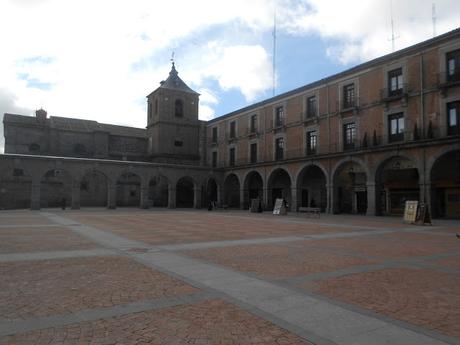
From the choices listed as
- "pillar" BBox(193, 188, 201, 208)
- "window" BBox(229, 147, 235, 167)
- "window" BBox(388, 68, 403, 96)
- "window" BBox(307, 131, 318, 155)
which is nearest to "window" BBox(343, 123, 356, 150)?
"window" BBox(307, 131, 318, 155)

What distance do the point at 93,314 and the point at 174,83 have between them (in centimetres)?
4768

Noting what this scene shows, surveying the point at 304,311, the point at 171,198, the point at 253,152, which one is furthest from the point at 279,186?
the point at 304,311

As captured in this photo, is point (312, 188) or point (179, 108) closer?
point (312, 188)

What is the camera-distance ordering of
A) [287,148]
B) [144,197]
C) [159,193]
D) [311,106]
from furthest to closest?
[159,193] < [144,197] < [287,148] < [311,106]

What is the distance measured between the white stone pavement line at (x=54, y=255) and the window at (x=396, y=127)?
23.3m

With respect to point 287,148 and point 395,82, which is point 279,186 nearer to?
point 287,148

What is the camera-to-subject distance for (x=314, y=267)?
24.0 feet

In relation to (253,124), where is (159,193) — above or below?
below

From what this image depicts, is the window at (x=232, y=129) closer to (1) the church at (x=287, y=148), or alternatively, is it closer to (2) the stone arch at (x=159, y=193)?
(1) the church at (x=287, y=148)

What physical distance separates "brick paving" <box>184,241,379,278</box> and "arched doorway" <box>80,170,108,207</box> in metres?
36.0

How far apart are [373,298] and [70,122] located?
48.8 m

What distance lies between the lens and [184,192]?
4628 cm

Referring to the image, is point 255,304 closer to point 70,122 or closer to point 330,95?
point 330,95

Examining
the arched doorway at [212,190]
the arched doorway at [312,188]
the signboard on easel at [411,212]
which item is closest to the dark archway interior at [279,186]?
the arched doorway at [312,188]
